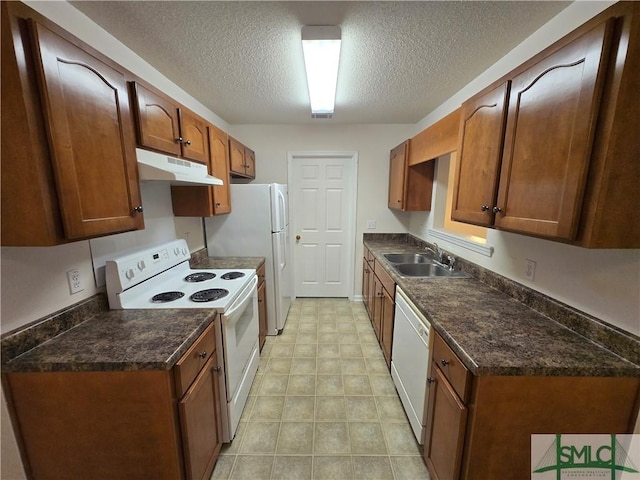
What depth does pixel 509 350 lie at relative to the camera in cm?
102

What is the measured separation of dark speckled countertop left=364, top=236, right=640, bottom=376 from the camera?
935 millimetres

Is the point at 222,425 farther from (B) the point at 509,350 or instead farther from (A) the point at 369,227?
(A) the point at 369,227

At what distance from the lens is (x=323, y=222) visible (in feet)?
11.9


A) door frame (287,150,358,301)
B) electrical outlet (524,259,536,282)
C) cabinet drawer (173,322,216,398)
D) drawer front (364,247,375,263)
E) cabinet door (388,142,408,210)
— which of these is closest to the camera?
cabinet drawer (173,322,216,398)

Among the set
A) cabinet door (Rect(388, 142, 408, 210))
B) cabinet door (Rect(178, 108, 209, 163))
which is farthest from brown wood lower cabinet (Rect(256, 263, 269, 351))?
cabinet door (Rect(388, 142, 408, 210))

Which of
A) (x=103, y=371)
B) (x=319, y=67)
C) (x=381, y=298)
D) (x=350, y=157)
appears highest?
(x=319, y=67)

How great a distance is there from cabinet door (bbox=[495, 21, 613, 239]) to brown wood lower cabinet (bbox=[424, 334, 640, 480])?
583 millimetres

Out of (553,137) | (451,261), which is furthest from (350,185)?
(553,137)

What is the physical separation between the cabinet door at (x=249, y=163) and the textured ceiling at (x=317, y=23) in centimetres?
76

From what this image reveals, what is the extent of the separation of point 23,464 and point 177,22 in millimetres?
2145

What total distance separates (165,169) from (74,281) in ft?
2.36

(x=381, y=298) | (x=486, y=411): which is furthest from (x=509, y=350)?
(x=381, y=298)

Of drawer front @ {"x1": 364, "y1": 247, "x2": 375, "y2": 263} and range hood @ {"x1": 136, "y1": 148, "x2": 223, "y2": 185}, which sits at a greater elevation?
range hood @ {"x1": 136, "y1": 148, "x2": 223, "y2": 185}

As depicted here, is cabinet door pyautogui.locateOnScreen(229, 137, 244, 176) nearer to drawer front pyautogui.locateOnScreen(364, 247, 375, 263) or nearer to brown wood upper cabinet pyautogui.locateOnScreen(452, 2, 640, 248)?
drawer front pyautogui.locateOnScreen(364, 247, 375, 263)
